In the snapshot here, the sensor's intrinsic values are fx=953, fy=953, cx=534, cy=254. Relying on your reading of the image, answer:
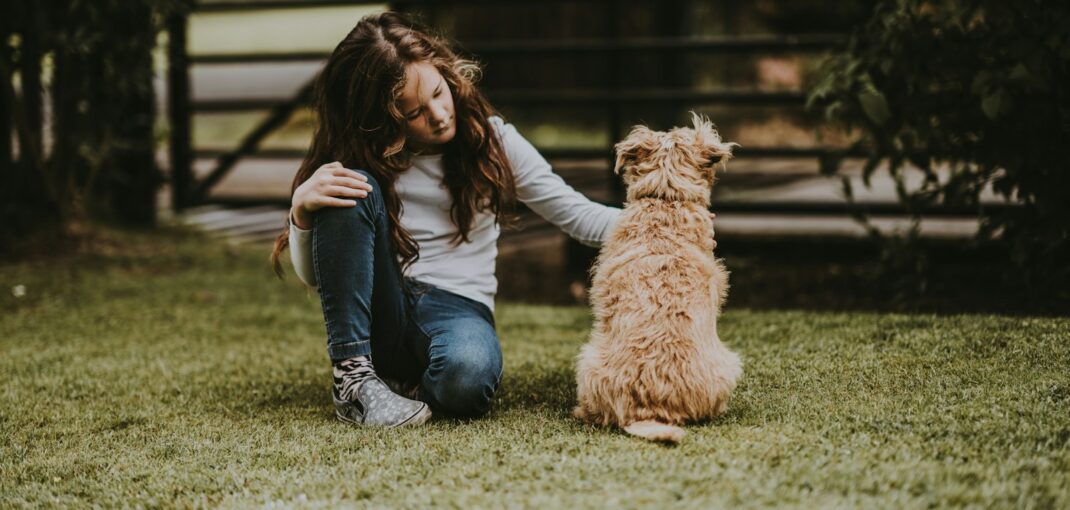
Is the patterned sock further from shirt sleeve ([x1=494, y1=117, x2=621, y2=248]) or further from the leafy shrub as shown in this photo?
the leafy shrub

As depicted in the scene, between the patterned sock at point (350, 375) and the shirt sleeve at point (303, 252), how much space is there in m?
0.27

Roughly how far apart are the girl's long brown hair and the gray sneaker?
0.42 m

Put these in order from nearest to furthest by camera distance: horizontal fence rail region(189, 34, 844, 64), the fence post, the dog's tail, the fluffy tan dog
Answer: the dog's tail → the fluffy tan dog → horizontal fence rail region(189, 34, 844, 64) → the fence post

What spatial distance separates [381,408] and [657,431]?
0.81m

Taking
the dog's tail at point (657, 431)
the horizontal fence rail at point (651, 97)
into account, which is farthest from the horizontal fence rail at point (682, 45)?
the dog's tail at point (657, 431)

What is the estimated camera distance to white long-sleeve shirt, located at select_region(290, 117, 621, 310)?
296 centimetres

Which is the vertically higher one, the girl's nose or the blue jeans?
the girl's nose

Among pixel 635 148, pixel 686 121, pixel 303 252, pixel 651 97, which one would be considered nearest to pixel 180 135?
pixel 651 97

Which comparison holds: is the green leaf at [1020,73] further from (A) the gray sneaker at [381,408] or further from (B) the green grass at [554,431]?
(A) the gray sneaker at [381,408]

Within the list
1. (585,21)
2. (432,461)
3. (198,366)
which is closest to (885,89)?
(432,461)

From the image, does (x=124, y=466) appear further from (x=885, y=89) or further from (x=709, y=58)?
(x=709, y=58)

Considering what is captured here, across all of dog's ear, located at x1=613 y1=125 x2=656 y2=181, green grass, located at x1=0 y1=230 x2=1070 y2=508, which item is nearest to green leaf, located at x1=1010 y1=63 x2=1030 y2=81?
green grass, located at x1=0 y1=230 x2=1070 y2=508

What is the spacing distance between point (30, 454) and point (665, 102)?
4.32 meters

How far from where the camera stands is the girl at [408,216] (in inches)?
104
